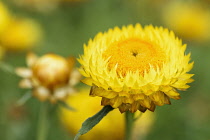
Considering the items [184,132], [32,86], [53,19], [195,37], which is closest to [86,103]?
[32,86]

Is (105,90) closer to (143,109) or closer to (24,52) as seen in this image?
(143,109)

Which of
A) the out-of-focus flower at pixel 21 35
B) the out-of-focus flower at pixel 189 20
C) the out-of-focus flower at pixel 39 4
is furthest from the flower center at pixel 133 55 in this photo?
the out-of-focus flower at pixel 39 4

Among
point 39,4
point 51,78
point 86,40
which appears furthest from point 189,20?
A: point 51,78

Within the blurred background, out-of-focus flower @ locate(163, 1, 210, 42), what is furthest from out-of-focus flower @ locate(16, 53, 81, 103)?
out-of-focus flower @ locate(163, 1, 210, 42)

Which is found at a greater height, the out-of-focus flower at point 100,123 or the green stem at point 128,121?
the out-of-focus flower at point 100,123

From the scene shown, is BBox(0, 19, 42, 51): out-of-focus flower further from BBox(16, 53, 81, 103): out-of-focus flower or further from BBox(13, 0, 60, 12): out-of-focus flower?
BBox(16, 53, 81, 103): out-of-focus flower

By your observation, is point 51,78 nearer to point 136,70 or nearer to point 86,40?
point 136,70

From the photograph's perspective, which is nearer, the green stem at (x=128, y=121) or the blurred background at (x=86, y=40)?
the green stem at (x=128, y=121)

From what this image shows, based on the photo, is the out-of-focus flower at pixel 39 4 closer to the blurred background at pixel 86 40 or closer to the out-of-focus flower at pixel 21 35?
the blurred background at pixel 86 40
